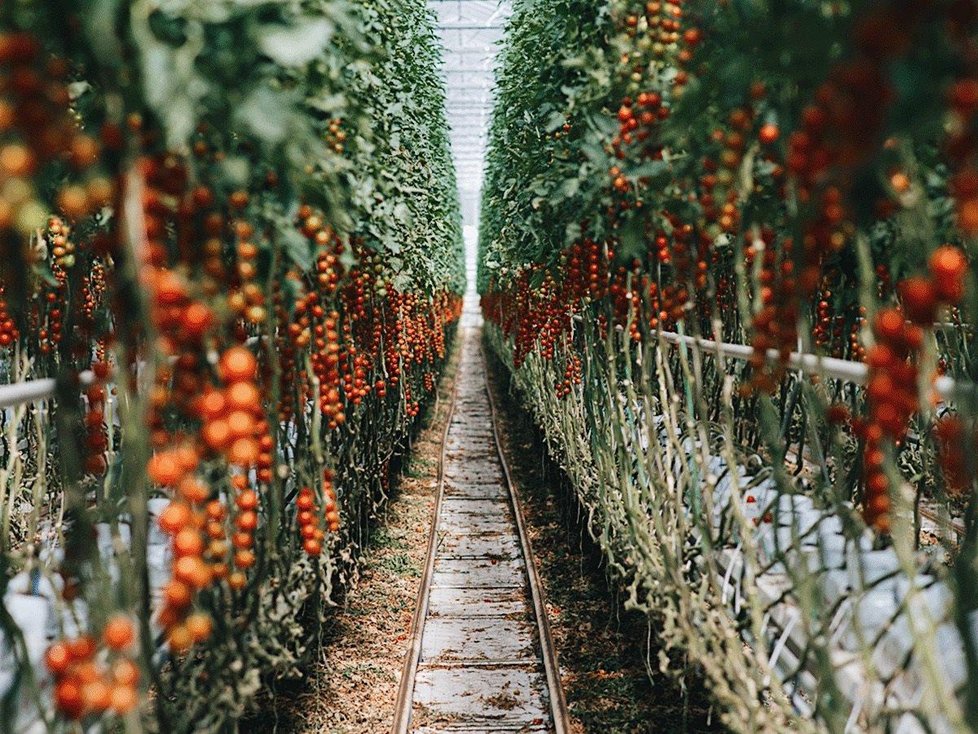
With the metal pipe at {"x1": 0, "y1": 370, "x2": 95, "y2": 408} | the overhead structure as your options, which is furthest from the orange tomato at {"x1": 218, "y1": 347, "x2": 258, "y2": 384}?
the overhead structure

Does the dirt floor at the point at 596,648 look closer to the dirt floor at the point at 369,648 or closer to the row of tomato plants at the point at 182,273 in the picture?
the dirt floor at the point at 369,648

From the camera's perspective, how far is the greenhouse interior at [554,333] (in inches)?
48.9

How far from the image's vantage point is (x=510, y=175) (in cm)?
542

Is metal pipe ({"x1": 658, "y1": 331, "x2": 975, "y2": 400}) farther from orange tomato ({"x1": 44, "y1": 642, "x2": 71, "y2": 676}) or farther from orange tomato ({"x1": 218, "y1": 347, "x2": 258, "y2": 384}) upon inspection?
orange tomato ({"x1": 44, "y1": 642, "x2": 71, "y2": 676})

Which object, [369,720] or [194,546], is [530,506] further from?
[194,546]

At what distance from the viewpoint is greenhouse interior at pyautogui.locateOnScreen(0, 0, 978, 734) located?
1242mm

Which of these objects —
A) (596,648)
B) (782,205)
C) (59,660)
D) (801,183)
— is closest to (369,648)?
(596,648)

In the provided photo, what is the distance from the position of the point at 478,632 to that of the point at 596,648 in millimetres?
624

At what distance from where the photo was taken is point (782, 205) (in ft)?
5.83

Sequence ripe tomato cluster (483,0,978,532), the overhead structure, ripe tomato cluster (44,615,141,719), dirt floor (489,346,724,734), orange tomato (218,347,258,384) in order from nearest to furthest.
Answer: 1. ripe tomato cluster (483,0,978,532)
2. ripe tomato cluster (44,615,141,719)
3. orange tomato (218,347,258,384)
4. dirt floor (489,346,724,734)
5. the overhead structure

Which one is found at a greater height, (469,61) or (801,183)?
(469,61)

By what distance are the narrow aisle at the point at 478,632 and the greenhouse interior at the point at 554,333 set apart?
0.08 feet

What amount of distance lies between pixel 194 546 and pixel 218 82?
78 cm

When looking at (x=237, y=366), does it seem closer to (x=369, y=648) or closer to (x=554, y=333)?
(x=369, y=648)
